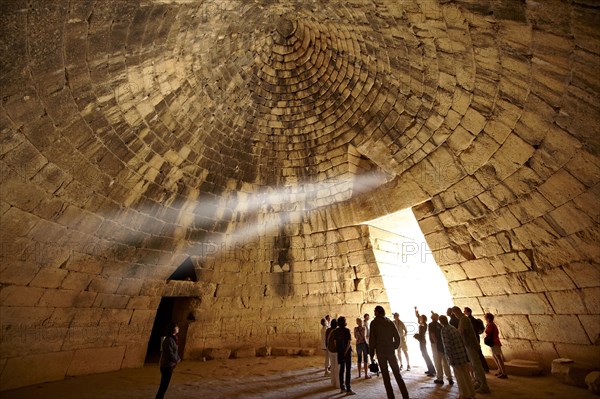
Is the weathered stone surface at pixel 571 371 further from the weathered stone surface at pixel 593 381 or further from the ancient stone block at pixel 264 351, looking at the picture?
the ancient stone block at pixel 264 351

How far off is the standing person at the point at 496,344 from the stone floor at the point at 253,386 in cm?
18

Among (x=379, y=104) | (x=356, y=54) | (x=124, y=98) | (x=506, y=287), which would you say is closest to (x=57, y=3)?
(x=124, y=98)

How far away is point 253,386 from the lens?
458 centimetres

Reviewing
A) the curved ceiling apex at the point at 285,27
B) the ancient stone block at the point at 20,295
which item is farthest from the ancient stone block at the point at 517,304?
the ancient stone block at the point at 20,295

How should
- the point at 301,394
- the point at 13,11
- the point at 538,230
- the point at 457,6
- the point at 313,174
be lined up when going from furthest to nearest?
the point at 313,174, the point at 538,230, the point at 301,394, the point at 457,6, the point at 13,11

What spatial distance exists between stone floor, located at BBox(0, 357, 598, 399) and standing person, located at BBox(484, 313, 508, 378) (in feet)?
0.61

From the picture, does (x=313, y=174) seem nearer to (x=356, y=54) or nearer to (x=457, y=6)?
(x=356, y=54)

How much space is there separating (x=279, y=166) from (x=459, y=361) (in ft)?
18.4

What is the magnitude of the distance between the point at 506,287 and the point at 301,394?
4.07 m

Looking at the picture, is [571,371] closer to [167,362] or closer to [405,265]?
[405,265]

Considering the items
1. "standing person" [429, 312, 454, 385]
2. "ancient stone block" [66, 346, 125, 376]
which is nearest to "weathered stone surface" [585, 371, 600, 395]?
"standing person" [429, 312, 454, 385]

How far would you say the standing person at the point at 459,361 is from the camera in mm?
3576

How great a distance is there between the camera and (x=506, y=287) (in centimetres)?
502

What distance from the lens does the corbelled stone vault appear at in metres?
3.62
